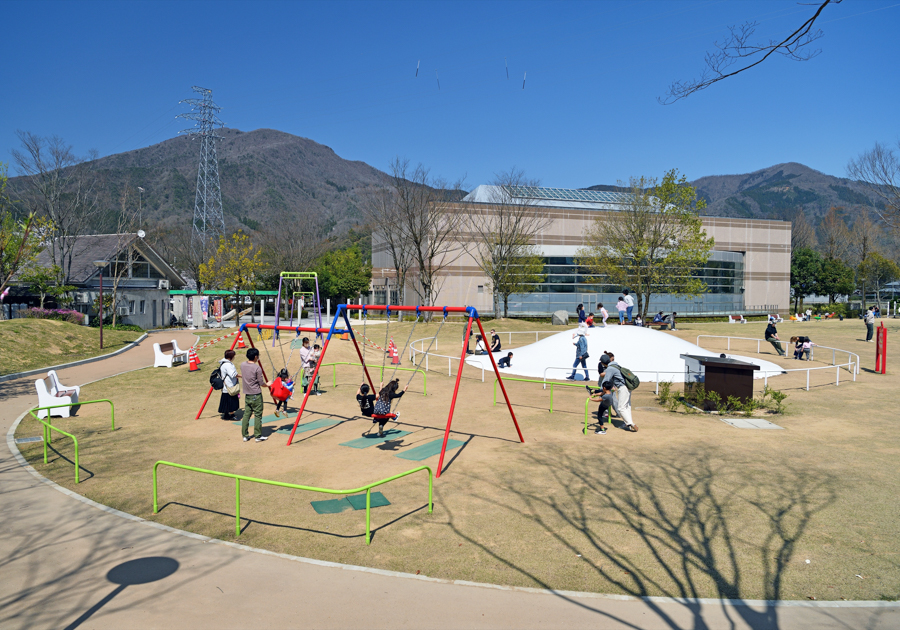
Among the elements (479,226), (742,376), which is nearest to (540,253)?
(479,226)

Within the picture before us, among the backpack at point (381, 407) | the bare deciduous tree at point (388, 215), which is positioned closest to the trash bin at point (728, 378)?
the backpack at point (381, 407)

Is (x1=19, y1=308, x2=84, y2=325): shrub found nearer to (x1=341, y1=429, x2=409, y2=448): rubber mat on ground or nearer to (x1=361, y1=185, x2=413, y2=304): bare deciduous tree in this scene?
(x1=361, y1=185, x2=413, y2=304): bare deciduous tree

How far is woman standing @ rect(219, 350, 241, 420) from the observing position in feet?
43.0

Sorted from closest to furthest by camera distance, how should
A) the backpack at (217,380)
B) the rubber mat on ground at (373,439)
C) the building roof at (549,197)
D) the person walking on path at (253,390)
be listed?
1. the person walking on path at (253,390)
2. the rubber mat on ground at (373,439)
3. the backpack at (217,380)
4. the building roof at (549,197)

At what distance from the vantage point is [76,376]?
826 inches

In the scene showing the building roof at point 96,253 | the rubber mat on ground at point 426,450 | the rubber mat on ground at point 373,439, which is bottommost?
the rubber mat on ground at point 373,439

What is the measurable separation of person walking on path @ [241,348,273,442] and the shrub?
28152mm

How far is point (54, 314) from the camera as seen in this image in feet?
109

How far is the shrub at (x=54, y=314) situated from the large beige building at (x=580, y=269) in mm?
25832

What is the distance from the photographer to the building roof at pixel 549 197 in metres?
47.3

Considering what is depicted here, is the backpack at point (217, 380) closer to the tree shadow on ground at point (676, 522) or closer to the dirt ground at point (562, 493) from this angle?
the dirt ground at point (562, 493)

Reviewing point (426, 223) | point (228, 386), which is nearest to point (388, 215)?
point (426, 223)

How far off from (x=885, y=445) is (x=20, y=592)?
1523 centimetres

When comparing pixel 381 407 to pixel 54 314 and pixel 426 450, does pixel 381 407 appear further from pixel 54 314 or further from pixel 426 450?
pixel 54 314
